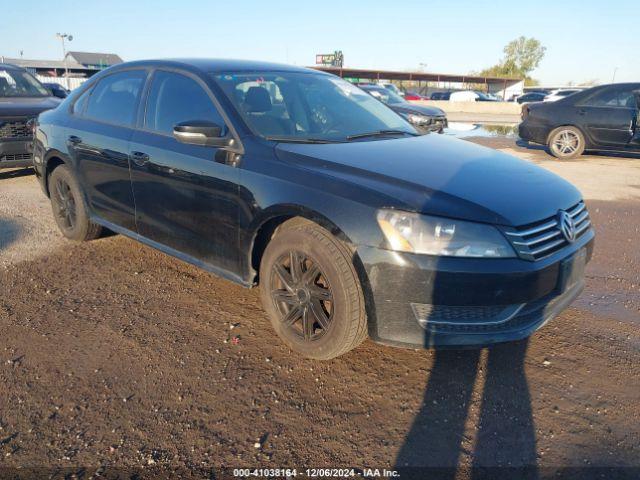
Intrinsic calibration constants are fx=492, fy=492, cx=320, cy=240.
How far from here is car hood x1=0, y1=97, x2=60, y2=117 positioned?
23.4 feet

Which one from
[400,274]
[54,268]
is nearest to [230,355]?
[400,274]

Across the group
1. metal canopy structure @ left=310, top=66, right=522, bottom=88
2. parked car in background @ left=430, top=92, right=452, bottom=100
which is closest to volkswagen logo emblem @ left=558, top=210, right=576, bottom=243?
parked car in background @ left=430, top=92, right=452, bottom=100

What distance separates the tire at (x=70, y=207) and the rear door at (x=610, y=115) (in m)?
9.83

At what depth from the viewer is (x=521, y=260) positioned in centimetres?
245

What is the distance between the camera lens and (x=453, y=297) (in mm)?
2402

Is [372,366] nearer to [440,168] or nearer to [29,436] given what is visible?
[440,168]

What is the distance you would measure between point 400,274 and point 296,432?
0.90 metres

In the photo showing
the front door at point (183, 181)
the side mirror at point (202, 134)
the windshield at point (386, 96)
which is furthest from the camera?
the windshield at point (386, 96)

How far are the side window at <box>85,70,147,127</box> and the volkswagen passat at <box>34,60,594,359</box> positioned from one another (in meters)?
0.02

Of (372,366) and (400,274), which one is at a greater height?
(400,274)

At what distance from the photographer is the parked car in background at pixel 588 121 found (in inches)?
391

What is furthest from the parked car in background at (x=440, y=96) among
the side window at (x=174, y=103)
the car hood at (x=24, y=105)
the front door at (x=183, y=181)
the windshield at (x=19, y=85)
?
the front door at (x=183, y=181)

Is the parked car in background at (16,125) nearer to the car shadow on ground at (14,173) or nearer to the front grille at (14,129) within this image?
the front grille at (14,129)

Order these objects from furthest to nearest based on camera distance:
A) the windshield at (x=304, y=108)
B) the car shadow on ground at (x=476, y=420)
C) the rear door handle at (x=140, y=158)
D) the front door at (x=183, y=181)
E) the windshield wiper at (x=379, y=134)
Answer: the rear door handle at (x=140, y=158) < the windshield wiper at (x=379, y=134) < the windshield at (x=304, y=108) < the front door at (x=183, y=181) < the car shadow on ground at (x=476, y=420)
